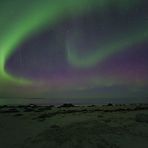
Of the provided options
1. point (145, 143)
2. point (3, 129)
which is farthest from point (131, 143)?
point (3, 129)

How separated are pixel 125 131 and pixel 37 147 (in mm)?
5516

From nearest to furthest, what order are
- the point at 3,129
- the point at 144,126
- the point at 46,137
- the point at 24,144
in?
the point at 24,144 < the point at 46,137 < the point at 144,126 < the point at 3,129

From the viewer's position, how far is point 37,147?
1261cm

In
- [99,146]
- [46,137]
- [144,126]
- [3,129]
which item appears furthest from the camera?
[3,129]

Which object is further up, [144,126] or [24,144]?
[144,126]

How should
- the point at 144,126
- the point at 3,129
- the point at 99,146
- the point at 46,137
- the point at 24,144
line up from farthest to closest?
the point at 3,129
the point at 144,126
the point at 46,137
the point at 24,144
the point at 99,146

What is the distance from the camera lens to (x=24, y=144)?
13.2m

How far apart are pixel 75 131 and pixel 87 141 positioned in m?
1.96

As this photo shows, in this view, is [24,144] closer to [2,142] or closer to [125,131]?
[2,142]

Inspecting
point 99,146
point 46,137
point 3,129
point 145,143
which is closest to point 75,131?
point 46,137

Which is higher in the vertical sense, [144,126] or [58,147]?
[144,126]

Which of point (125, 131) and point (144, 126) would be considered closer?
point (125, 131)

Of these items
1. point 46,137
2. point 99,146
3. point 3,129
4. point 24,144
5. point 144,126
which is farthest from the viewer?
point 3,129

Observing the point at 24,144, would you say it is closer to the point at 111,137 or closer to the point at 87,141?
the point at 87,141
